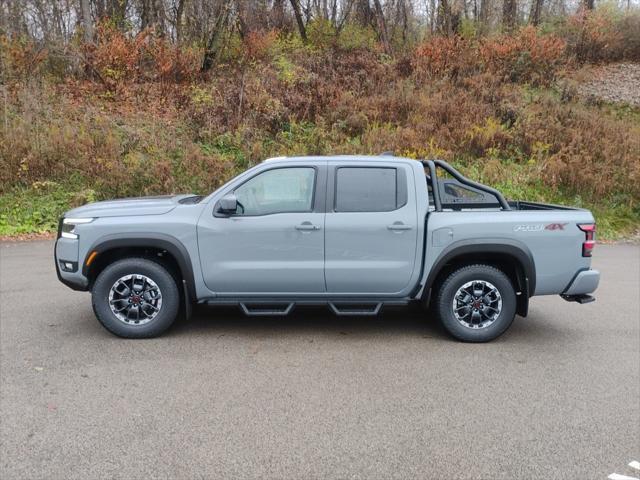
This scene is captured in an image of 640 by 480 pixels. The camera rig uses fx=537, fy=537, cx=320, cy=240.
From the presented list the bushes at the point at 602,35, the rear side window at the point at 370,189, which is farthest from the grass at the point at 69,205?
the bushes at the point at 602,35

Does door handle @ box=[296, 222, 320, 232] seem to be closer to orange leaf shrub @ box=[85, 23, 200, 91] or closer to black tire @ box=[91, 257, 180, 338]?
black tire @ box=[91, 257, 180, 338]

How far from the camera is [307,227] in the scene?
5.12 meters

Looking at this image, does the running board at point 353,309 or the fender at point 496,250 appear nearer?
the fender at point 496,250

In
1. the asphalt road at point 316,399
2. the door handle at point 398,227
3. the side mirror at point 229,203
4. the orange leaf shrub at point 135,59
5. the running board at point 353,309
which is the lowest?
the asphalt road at point 316,399

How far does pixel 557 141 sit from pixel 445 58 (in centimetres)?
597

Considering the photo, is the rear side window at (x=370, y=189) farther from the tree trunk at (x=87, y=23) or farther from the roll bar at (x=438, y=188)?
the tree trunk at (x=87, y=23)

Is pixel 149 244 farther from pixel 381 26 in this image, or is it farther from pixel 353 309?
pixel 381 26

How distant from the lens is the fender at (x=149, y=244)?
5.12 meters

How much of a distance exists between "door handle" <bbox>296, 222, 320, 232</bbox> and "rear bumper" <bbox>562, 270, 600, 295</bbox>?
253cm

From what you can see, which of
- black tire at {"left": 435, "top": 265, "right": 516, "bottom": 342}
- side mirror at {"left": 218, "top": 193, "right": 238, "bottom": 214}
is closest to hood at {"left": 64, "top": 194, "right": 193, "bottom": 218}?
side mirror at {"left": 218, "top": 193, "right": 238, "bottom": 214}

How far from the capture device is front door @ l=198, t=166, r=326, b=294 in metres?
5.14

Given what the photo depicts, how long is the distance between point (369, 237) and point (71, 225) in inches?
114

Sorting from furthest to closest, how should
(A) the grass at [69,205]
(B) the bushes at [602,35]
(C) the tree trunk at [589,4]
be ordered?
1. (C) the tree trunk at [589,4]
2. (B) the bushes at [602,35]
3. (A) the grass at [69,205]

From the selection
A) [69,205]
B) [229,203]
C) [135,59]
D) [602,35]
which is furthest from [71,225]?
[602,35]
